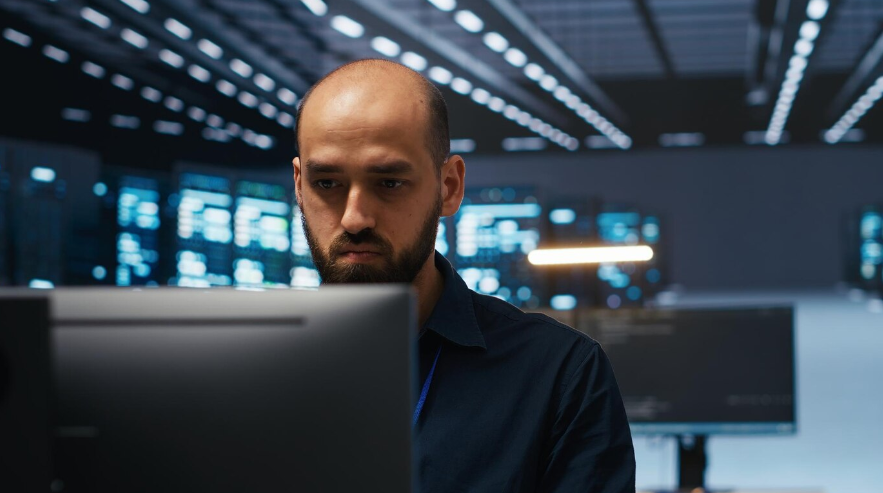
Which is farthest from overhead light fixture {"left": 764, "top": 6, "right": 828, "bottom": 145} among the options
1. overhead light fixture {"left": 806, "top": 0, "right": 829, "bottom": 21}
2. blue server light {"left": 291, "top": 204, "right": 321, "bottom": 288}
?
blue server light {"left": 291, "top": 204, "right": 321, "bottom": 288}

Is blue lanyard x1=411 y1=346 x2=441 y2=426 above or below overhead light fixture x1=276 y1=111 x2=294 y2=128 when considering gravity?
below

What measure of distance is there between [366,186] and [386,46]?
9662mm

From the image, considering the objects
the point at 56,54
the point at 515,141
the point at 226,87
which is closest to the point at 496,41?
the point at 226,87

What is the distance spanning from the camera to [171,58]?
368 inches

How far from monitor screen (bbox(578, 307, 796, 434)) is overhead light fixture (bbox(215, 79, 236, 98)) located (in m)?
7.68

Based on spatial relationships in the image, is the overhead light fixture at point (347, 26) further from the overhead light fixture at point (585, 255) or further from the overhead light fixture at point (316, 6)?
the overhead light fixture at point (585, 255)

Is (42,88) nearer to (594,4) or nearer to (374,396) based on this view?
(594,4)

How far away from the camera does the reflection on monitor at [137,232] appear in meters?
7.52

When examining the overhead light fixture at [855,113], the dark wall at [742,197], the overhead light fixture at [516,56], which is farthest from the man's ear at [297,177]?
the dark wall at [742,197]

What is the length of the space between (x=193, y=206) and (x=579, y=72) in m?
7.81

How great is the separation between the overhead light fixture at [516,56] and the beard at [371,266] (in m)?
10.0

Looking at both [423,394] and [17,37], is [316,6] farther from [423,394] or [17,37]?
[423,394]

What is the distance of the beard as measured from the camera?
1238 mm

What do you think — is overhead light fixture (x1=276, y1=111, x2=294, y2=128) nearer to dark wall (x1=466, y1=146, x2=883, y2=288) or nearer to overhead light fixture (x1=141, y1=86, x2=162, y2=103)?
overhead light fixture (x1=141, y1=86, x2=162, y2=103)
